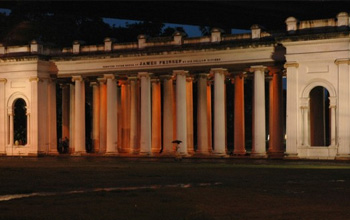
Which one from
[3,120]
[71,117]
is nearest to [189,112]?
[71,117]

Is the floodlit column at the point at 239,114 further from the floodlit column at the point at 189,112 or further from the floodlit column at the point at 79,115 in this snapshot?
the floodlit column at the point at 79,115

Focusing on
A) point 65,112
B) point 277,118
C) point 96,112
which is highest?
point 65,112

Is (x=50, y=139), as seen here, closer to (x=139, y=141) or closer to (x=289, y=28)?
(x=139, y=141)

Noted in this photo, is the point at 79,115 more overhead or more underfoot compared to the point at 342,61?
more underfoot

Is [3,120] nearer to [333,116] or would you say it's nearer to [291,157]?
[291,157]

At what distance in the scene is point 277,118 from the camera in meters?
59.3

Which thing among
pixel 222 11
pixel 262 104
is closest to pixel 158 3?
pixel 222 11

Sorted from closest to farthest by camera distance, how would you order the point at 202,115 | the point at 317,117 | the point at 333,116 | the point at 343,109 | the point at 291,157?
the point at 343,109
the point at 333,116
the point at 291,157
the point at 317,117
the point at 202,115

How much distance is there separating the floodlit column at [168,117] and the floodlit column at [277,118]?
8983 millimetres

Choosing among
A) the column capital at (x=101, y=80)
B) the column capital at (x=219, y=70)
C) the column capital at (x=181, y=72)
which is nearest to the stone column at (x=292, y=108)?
the column capital at (x=219, y=70)

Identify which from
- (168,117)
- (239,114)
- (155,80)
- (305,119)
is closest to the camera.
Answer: (305,119)

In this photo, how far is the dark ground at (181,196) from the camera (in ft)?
63.2

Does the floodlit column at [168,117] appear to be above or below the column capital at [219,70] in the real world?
below

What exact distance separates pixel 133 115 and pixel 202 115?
706cm
